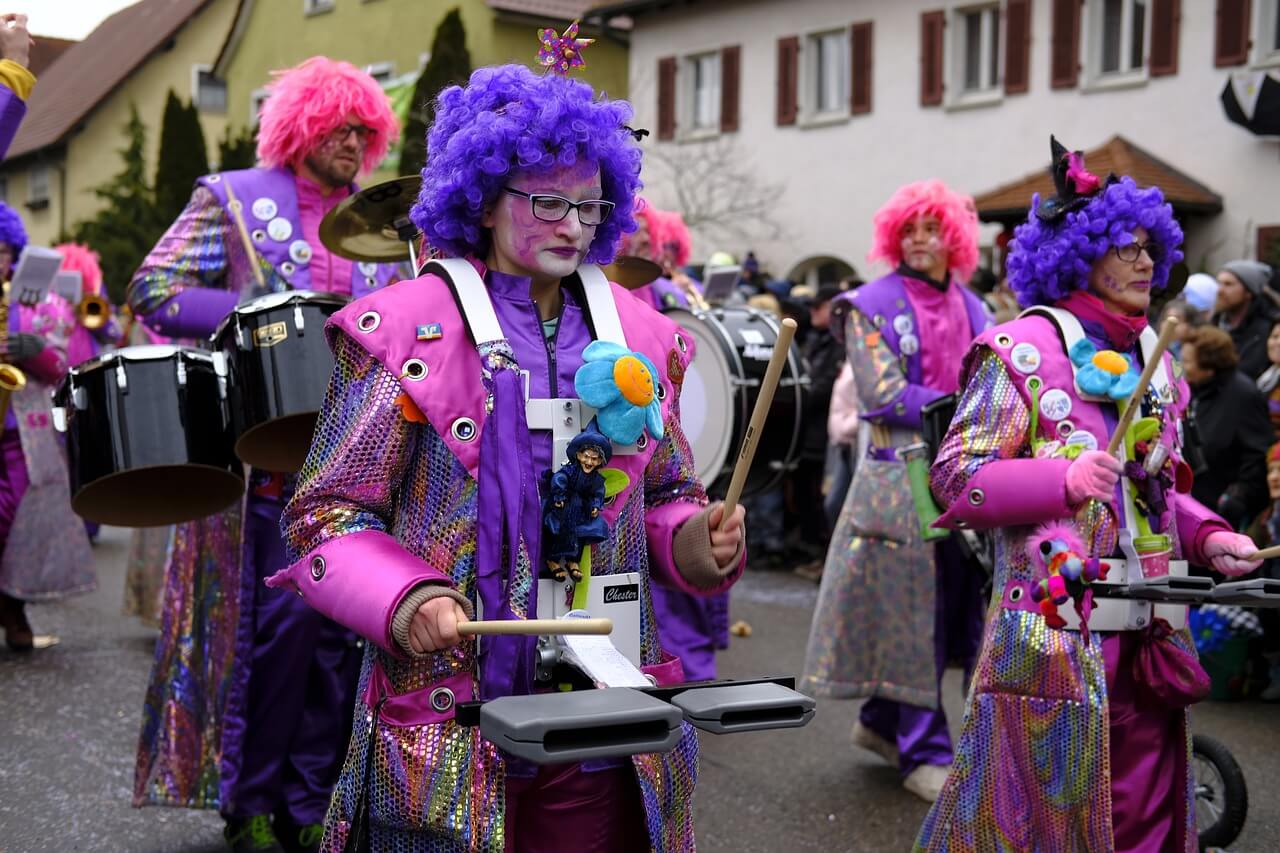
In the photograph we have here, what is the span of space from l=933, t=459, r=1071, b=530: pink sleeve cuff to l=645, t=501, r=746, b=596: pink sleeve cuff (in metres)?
1.08

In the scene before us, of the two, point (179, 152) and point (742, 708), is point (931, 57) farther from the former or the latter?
point (742, 708)

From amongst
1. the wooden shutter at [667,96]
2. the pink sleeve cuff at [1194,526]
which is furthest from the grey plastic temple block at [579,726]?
the wooden shutter at [667,96]

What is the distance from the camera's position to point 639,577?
9.57 feet

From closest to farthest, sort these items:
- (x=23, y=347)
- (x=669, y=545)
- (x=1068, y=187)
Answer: (x=669, y=545) → (x=1068, y=187) → (x=23, y=347)

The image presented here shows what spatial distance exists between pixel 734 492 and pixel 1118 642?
1623 millimetres

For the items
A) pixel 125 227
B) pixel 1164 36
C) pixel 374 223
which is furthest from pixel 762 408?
pixel 125 227

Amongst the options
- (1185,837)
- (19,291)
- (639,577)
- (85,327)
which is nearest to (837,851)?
(1185,837)

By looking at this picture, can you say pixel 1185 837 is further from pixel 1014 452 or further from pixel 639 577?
pixel 639 577

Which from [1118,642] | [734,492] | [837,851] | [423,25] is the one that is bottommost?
[837,851]

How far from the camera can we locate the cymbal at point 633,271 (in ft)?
19.0

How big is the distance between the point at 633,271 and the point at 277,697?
6.95ft

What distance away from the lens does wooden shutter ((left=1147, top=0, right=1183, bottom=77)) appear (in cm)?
1927

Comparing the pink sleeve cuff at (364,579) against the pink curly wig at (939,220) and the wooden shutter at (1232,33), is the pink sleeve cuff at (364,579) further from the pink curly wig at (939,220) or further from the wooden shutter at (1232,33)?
the wooden shutter at (1232,33)

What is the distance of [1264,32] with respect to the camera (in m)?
18.5
